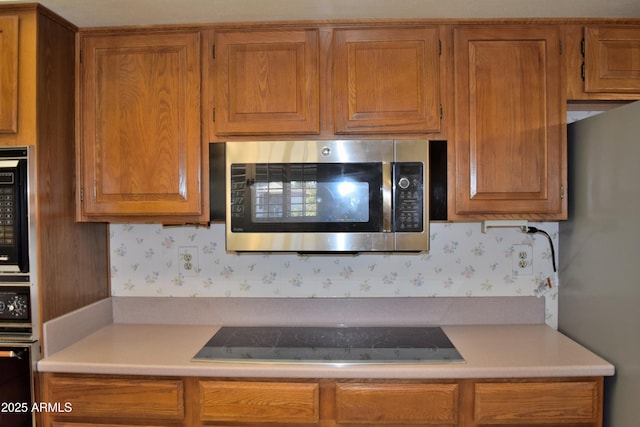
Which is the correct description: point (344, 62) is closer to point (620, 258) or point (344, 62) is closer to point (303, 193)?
point (303, 193)

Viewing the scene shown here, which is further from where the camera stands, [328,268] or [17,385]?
[328,268]

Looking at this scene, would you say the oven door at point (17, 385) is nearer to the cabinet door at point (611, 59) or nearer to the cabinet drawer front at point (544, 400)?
the cabinet drawer front at point (544, 400)

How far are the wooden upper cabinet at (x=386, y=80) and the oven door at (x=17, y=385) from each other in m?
1.42

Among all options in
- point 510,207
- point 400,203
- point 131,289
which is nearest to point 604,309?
point 510,207

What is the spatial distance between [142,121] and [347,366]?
1.23 metres

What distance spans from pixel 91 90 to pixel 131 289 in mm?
929

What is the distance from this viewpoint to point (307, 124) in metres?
1.62

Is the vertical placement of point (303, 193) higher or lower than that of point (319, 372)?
higher

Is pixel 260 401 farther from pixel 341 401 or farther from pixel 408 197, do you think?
pixel 408 197

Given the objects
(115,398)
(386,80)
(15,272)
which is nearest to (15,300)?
(15,272)

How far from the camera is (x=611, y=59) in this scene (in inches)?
62.6

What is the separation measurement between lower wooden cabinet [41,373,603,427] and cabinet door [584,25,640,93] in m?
1.10

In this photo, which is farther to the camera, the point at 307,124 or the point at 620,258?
the point at 307,124

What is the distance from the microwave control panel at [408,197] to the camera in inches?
61.4
